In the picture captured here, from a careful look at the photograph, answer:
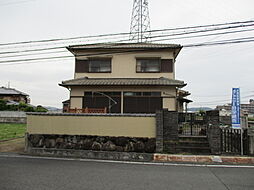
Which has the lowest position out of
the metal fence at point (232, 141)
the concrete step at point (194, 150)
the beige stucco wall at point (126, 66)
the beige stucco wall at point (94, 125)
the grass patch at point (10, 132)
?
the grass patch at point (10, 132)

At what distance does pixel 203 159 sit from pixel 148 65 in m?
10.2

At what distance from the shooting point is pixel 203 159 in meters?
7.65

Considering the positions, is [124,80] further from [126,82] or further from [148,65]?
[148,65]

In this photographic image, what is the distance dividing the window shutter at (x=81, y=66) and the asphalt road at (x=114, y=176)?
406 inches

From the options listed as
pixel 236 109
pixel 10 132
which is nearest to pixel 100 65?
pixel 10 132

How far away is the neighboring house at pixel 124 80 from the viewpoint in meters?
14.6

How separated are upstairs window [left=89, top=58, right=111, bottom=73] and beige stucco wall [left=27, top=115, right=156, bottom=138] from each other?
26.2ft

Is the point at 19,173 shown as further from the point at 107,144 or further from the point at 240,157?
the point at 240,157

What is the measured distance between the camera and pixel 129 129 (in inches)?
347

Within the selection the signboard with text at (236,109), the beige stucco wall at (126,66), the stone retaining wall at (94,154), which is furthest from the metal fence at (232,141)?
the beige stucco wall at (126,66)

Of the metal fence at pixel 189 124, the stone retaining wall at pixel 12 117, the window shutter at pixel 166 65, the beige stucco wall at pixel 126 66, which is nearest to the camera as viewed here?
the metal fence at pixel 189 124

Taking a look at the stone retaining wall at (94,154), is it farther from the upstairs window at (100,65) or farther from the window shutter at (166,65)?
the window shutter at (166,65)

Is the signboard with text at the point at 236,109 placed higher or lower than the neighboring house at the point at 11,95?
lower

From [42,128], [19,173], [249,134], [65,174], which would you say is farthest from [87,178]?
[249,134]
